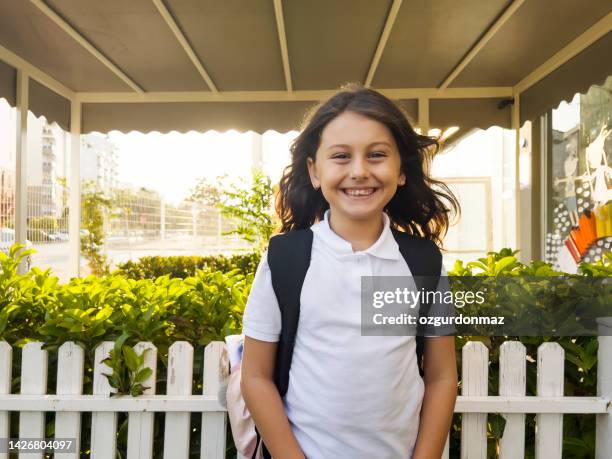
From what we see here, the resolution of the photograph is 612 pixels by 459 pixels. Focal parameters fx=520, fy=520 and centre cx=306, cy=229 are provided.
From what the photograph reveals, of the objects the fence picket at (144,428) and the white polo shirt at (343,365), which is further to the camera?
the fence picket at (144,428)

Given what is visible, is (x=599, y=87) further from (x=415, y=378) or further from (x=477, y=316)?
(x=415, y=378)

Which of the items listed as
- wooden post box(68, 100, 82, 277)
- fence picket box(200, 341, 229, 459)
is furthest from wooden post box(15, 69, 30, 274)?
fence picket box(200, 341, 229, 459)

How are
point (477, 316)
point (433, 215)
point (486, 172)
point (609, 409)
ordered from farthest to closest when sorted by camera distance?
1. point (486, 172)
2. point (477, 316)
3. point (609, 409)
4. point (433, 215)

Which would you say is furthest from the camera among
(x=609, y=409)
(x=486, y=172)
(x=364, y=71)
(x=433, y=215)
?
(x=486, y=172)

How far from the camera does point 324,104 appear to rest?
4.01ft

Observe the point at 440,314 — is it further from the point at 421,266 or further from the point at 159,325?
the point at 159,325

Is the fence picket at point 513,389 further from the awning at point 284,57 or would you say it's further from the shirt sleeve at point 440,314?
the awning at point 284,57

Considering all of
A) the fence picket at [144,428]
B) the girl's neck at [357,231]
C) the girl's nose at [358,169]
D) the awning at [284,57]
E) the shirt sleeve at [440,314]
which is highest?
the awning at [284,57]

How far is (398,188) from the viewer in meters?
1.35

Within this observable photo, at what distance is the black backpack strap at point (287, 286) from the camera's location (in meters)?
1.11

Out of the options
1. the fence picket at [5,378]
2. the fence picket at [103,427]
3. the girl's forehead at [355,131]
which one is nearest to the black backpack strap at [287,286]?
the girl's forehead at [355,131]

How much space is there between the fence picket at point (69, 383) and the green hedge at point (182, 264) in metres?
4.86

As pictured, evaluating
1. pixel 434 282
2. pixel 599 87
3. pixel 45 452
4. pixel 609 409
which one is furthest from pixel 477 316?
pixel 599 87

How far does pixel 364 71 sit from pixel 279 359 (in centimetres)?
417
